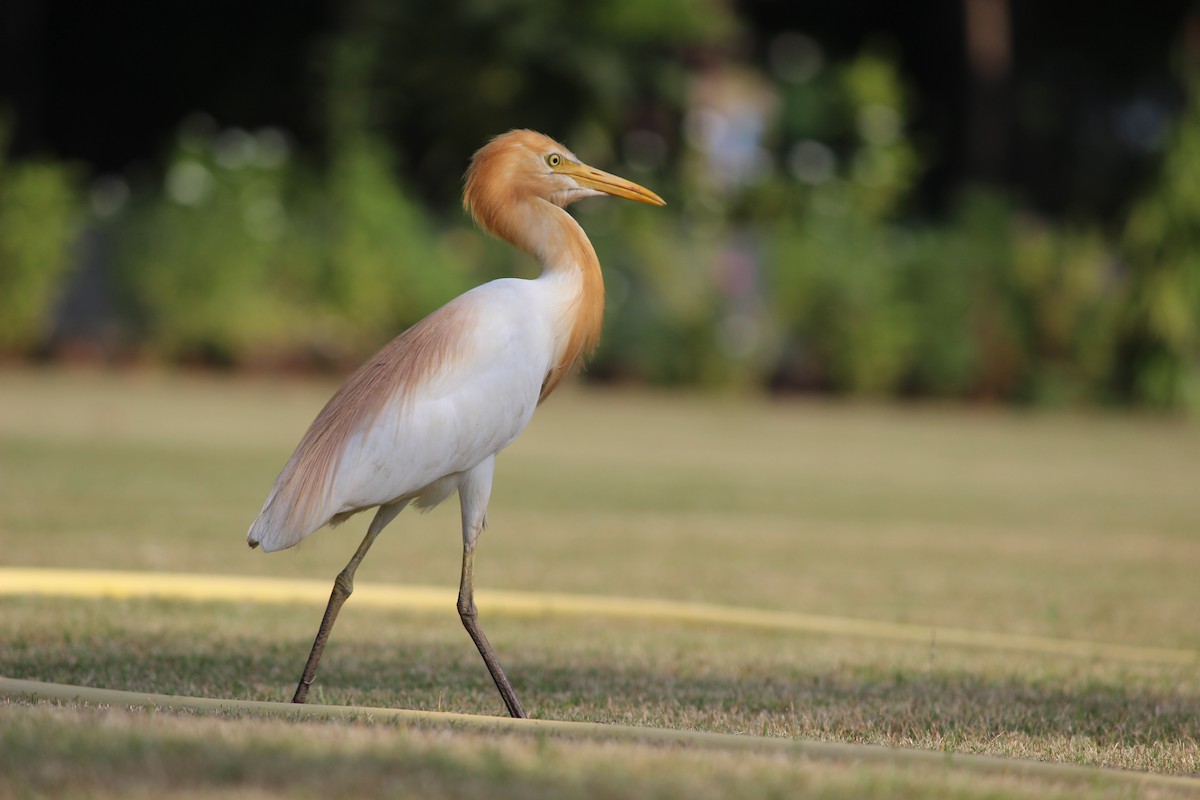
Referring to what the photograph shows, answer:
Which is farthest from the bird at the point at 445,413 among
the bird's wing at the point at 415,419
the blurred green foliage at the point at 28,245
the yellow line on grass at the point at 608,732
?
the blurred green foliage at the point at 28,245

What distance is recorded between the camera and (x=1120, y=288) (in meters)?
24.0

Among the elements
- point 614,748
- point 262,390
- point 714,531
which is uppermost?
point 614,748

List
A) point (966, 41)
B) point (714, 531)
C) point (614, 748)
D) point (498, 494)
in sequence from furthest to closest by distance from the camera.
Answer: point (966, 41) < point (498, 494) < point (714, 531) < point (614, 748)

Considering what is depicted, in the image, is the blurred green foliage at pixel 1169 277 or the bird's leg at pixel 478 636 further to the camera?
the blurred green foliage at pixel 1169 277

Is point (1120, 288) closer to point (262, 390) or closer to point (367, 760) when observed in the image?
point (262, 390)

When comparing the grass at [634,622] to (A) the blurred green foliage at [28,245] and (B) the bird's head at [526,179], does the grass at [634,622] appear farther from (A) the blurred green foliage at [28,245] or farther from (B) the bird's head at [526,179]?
(A) the blurred green foliage at [28,245]

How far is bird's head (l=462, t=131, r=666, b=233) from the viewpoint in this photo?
621 cm

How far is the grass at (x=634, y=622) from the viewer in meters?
4.12

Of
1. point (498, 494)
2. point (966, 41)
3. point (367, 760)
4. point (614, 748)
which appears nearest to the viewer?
point (367, 760)

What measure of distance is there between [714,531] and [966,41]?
66.3ft

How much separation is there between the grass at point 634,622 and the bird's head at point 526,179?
1729 millimetres

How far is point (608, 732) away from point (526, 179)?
219 cm

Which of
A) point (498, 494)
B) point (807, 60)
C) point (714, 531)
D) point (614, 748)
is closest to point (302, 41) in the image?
point (807, 60)

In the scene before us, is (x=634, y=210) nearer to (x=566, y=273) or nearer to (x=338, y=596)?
(x=566, y=273)
